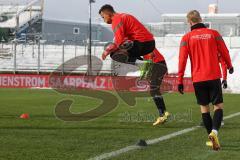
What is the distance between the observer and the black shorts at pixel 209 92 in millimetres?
7848

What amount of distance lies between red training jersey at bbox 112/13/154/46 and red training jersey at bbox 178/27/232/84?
1.36m

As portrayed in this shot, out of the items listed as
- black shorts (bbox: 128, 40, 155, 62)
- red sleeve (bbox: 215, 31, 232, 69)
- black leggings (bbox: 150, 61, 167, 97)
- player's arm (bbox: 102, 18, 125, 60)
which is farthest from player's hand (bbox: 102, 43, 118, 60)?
black leggings (bbox: 150, 61, 167, 97)

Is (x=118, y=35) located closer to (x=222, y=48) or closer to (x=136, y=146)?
(x=222, y=48)

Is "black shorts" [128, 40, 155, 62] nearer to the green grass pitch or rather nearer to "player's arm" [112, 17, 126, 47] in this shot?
"player's arm" [112, 17, 126, 47]

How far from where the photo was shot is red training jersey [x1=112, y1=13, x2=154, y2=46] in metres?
8.94

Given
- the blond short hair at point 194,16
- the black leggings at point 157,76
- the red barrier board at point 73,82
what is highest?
the blond short hair at point 194,16

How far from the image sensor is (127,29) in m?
9.22

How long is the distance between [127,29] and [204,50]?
1.82 metres

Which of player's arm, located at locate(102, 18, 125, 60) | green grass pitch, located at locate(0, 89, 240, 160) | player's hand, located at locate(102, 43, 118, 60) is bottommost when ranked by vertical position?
green grass pitch, located at locate(0, 89, 240, 160)

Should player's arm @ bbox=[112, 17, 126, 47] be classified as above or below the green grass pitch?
above

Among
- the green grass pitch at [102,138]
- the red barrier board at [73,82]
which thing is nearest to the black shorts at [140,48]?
the green grass pitch at [102,138]

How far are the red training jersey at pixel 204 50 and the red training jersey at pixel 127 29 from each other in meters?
1.36

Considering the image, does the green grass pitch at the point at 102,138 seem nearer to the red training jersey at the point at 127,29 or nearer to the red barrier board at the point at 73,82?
the red training jersey at the point at 127,29

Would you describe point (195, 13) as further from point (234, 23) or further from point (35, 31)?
point (35, 31)
